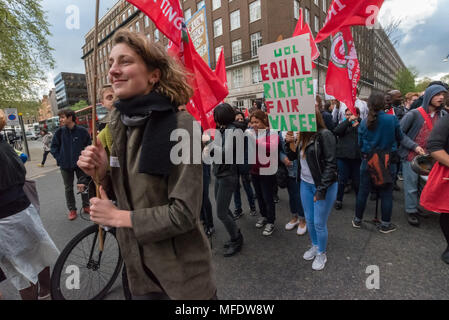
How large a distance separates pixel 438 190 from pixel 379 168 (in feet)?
2.90

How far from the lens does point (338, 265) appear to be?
109 inches

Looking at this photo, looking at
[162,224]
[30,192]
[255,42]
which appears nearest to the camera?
[162,224]

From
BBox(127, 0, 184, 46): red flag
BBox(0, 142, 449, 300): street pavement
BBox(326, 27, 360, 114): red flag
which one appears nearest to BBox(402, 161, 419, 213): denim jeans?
BBox(0, 142, 449, 300): street pavement

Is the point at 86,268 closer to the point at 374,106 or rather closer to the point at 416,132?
the point at 374,106

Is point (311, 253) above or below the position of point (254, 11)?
below

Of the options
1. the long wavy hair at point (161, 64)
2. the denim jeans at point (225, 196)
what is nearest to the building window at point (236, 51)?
the denim jeans at point (225, 196)

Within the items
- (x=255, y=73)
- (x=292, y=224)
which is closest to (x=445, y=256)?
(x=292, y=224)

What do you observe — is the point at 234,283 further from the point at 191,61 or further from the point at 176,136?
the point at 191,61

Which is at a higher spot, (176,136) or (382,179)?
(176,136)

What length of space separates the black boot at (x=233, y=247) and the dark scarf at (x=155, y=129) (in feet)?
8.02

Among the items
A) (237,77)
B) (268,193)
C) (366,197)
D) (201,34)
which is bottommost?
(366,197)

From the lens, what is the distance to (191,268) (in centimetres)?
115
